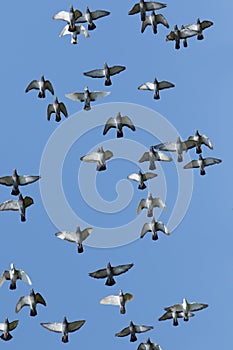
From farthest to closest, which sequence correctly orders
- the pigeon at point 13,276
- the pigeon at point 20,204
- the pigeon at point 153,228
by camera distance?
1. the pigeon at point 153,228
2. the pigeon at point 13,276
3. the pigeon at point 20,204

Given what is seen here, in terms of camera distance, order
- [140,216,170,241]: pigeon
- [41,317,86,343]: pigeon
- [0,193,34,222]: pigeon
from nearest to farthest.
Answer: [0,193,34,222]: pigeon < [41,317,86,343]: pigeon < [140,216,170,241]: pigeon

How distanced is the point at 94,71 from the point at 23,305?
5.41 metres

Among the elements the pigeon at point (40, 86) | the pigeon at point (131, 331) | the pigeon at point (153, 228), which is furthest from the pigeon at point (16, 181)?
the pigeon at point (131, 331)

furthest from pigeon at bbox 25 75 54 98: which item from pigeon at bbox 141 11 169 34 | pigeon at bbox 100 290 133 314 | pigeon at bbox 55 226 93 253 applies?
pigeon at bbox 100 290 133 314

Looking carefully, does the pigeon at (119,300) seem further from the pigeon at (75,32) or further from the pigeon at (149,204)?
the pigeon at (75,32)

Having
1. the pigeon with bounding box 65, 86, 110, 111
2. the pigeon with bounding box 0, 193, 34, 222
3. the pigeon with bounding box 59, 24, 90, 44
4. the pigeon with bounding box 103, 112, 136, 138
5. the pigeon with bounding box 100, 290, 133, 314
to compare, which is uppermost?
the pigeon with bounding box 59, 24, 90, 44

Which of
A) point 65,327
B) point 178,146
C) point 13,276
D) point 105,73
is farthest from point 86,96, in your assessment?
point 65,327

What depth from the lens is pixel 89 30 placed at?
2577 cm

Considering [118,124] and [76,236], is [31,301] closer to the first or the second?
[76,236]

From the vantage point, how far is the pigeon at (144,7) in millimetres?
25750

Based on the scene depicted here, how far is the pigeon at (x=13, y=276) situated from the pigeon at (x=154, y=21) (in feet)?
19.6

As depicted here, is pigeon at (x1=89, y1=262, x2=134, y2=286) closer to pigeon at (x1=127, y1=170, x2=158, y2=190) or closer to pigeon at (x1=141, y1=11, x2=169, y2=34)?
pigeon at (x1=127, y1=170, x2=158, y2=190)

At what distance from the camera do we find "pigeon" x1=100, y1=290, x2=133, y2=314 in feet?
86.5

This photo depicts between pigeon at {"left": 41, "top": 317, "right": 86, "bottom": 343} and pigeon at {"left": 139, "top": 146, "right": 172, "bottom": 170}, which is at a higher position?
pigeon at {"left": 139, "top": 146, "right": 172, "bottom": 170}
